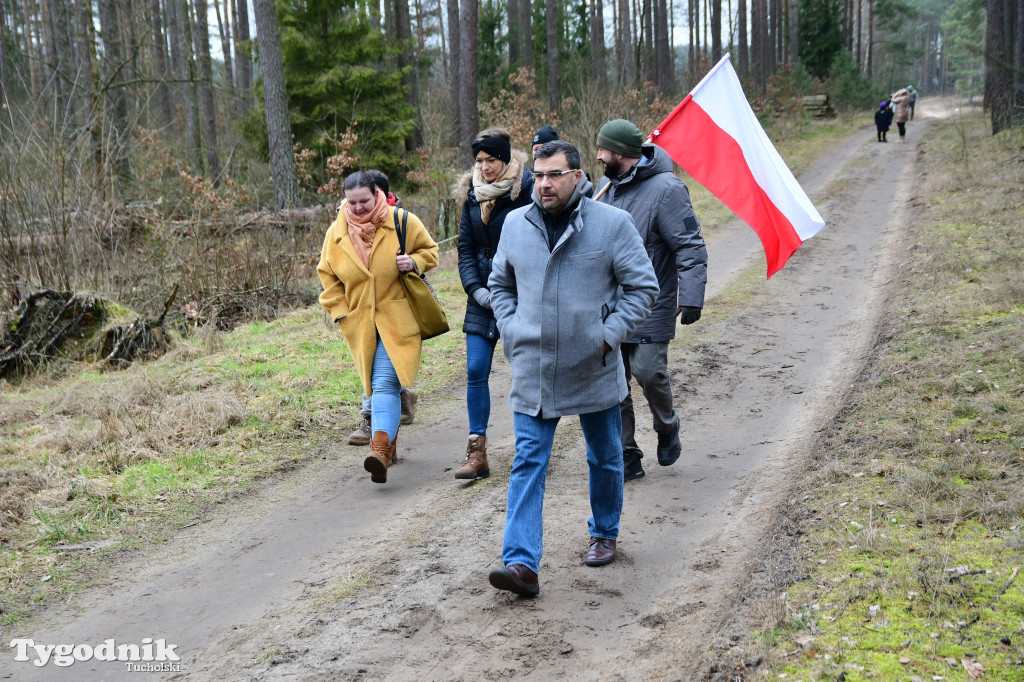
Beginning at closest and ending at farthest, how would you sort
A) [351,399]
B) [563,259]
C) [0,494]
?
[563,259] < [0,494] < [351,399]

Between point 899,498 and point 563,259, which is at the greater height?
point 563,259

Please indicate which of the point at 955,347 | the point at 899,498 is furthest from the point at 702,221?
the point at 899,498

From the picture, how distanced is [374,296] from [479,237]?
2.92 ft

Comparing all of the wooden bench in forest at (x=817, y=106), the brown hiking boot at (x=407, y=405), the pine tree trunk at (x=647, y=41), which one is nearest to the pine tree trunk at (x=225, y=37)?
the pine tree trunk at (x=647, y=41)

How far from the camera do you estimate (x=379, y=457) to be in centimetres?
561

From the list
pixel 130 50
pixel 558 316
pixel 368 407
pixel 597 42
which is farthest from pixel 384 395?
pixel 597 42

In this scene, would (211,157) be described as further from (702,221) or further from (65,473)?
(65,473)

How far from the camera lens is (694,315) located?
17.0 ft

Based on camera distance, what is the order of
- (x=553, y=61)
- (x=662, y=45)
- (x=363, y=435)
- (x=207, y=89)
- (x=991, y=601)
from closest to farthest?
(x=991, y=601)
(x=363, y=435)
(x=553, y=61)
(x=207, y=89)
(x=662, y=45)

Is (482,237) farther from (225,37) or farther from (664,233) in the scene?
(225,37)

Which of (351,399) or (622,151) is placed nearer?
(622,151)

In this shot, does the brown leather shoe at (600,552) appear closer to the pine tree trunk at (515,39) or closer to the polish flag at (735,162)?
the polish flag at (735,162)

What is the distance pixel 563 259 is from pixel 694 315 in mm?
1485

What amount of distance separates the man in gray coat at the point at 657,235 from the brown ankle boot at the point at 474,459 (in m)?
1.16
